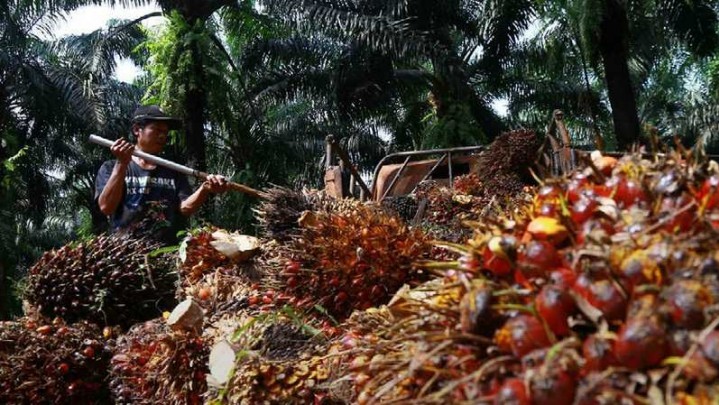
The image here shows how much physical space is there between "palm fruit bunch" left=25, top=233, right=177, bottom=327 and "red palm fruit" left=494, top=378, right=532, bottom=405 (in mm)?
2714

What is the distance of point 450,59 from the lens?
1414 cm

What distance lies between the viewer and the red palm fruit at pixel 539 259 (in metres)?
1.21

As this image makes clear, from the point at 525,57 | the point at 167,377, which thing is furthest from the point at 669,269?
the point at 525,57

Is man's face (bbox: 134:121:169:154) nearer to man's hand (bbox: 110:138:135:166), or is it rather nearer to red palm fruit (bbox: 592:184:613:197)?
man's hand (bbox: 110:138:135:166)

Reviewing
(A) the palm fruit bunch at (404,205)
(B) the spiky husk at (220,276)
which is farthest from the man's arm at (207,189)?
(A) the palm fruit bunch at (404,205)

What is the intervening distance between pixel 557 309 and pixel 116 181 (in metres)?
3.49

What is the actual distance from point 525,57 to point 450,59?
22.9 ft

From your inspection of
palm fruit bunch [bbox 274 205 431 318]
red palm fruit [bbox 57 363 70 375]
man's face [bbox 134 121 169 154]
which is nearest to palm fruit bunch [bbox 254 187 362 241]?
palm fruit bunch [bbox 274 205 431 318]

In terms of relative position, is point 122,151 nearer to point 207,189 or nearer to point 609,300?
point 207,189

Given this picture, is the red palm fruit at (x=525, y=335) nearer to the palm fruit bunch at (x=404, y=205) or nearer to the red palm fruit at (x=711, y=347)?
the red palm fruit at (x=711, y=347)

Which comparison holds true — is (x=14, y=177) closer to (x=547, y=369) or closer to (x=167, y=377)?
(x=167, y=377)

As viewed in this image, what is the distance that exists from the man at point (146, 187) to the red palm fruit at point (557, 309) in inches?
131

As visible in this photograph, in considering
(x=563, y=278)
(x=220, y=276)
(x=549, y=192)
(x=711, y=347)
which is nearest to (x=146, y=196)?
(x=220, y=276)

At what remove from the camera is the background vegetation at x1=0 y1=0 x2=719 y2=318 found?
1364 centimetres
